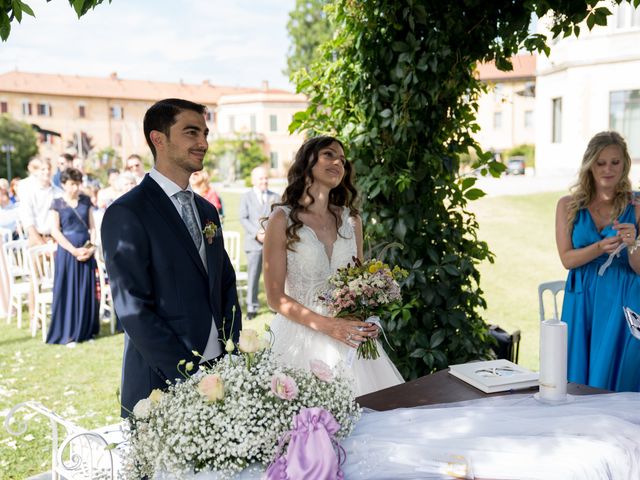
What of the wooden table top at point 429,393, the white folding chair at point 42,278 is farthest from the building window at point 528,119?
the wooden table top at point 429,393

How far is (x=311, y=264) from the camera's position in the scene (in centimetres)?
369

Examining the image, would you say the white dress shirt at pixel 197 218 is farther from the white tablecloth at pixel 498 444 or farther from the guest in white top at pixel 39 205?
the guest in white top at pixel 39 205

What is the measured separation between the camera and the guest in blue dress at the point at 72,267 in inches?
319

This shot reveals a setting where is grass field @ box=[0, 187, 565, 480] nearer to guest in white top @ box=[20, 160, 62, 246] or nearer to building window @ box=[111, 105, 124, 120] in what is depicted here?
guest in white top @ box=[20, 160, 62, 246]

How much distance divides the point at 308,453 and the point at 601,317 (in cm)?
296

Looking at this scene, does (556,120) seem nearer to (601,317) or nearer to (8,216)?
(8,216)

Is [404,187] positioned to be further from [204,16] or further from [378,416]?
[204,16]

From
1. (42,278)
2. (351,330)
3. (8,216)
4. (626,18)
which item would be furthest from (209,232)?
(626,18)

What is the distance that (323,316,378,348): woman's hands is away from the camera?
3205 millimetres

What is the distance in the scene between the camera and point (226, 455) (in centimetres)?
160

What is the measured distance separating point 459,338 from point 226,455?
3.16m

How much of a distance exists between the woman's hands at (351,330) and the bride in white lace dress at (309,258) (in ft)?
0.66

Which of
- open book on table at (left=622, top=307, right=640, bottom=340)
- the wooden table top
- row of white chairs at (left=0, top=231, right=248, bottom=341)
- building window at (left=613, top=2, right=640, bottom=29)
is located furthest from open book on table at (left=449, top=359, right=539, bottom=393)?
building window at (left=613, top=2, right=640, bottom=29)

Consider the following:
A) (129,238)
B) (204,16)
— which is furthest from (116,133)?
(129,238)
